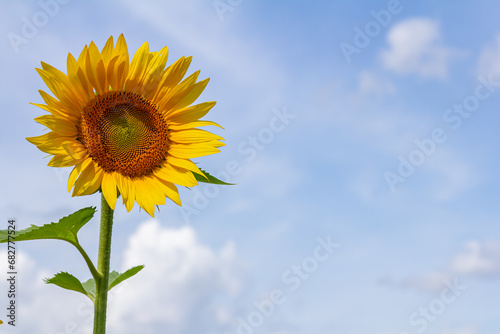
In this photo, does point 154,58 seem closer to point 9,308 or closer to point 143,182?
point 143,182

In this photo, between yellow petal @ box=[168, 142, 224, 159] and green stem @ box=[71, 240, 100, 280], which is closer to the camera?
green stem @ box=[71, 240, 100, 280]

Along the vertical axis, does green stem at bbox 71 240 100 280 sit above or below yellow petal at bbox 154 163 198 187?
below

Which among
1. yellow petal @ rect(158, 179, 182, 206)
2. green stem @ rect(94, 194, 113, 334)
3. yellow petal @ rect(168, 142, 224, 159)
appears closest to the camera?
green stem @ rect(94, 194, 113, 334)

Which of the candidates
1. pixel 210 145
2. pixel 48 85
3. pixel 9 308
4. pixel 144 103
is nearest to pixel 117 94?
pixel 144 103

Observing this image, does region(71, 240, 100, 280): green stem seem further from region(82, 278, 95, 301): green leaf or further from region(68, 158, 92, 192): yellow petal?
region(68, 158, 92, 192): yellow petal

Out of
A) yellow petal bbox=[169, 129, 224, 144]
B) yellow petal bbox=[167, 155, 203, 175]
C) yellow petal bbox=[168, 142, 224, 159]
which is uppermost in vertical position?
yellow petal bbox=[169, 129, 224, 144]

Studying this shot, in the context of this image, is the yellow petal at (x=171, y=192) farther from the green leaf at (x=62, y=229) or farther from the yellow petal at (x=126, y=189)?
the green leaf at (x=62, y=229)

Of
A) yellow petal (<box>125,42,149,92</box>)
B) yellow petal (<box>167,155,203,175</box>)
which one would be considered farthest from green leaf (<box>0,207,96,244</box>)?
yellow petal (<box>125,42,149,92</box>)
